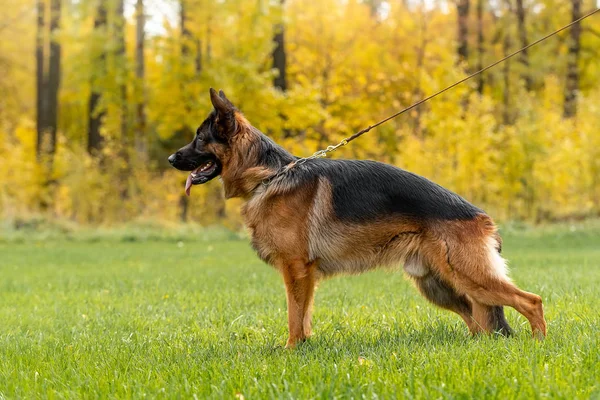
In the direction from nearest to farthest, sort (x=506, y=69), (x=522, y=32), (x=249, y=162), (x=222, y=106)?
1. (x=222, y=106)
2. (x=249, y=162)
3. (x=522, y=32)
4. (x=506, y=69)

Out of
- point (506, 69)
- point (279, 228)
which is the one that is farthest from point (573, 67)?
point (279, 228)

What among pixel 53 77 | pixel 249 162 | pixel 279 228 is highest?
pixel 53 77

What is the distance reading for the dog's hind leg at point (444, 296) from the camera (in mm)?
5086

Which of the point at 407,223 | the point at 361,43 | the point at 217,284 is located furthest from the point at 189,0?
the point at 407,223

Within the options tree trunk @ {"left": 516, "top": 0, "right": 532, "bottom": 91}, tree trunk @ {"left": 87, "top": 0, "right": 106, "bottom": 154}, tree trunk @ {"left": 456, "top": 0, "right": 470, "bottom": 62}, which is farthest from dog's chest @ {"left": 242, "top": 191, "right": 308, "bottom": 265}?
tree trunk @ {"left": 516, "top": 0, "right": 532, "bottom": 91}

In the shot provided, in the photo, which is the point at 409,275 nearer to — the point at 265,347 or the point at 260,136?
the point at 265,347

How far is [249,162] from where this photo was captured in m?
5.37

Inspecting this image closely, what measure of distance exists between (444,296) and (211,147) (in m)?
2.19

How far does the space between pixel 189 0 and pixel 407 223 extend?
19540 millimetres

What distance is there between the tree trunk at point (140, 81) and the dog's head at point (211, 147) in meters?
18.2

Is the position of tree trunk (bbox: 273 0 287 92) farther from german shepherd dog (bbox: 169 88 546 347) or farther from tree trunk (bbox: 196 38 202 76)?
german shepherd dog (bbox: 169 88 546 347)

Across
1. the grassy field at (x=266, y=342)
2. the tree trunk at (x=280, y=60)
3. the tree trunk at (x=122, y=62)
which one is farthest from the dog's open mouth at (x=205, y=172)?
the tree trunk at (x=280, y=60)

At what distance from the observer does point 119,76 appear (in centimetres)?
2336

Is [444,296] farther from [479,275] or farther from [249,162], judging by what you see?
[249,162]
